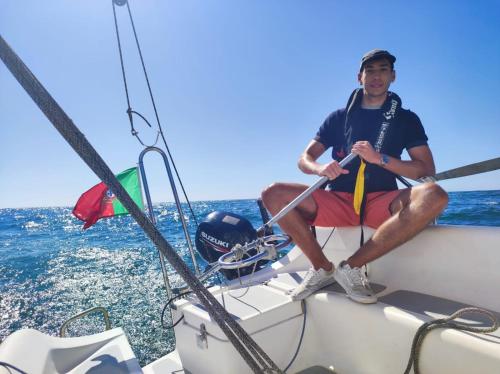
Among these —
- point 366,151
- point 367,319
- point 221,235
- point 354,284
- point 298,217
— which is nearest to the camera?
point 367,319

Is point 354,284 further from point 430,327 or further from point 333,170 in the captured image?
point 333,170

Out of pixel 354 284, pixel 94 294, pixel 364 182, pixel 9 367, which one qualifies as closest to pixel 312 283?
pixel 354 284

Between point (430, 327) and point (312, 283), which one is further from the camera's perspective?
point (312, 283)

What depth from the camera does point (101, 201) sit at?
2.52 metres

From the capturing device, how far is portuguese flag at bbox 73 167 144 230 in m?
2.47

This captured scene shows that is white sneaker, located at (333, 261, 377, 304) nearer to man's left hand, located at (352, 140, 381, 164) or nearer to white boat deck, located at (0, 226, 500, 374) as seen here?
white boat deck, located at (0, 226, 500, 374)

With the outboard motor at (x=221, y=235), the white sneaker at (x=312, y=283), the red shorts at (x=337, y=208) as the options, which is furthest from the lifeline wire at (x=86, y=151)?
the outboard motor at (x=221, y=235)

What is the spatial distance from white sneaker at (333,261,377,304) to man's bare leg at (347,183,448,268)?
0.05 meters

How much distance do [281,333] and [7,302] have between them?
591cm

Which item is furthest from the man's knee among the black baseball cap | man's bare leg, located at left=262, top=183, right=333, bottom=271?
the black baseball cap

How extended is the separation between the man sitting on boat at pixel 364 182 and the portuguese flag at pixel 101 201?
1105 millimetres

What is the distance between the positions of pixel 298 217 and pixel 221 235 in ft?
3.92

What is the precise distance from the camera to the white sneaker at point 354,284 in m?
1.51

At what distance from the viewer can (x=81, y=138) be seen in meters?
0.67
